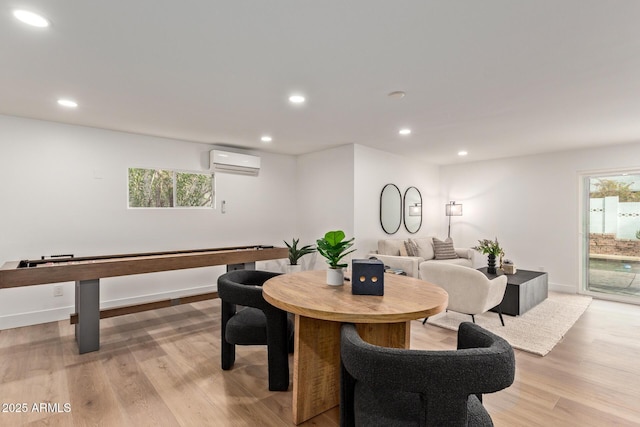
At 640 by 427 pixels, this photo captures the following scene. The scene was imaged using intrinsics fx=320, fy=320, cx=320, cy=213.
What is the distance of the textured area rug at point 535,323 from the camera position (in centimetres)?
316

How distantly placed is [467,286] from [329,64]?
2531 mm

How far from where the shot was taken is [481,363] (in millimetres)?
1031

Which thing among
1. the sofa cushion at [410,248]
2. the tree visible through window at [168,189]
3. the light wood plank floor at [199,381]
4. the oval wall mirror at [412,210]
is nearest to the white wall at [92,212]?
the tree visible through window at [168,189]

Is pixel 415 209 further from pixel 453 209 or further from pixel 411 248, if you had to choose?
pixel 411 248

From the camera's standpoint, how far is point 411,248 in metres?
5.35

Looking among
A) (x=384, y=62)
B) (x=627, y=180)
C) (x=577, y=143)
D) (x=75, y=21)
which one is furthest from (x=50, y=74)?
(x=627, y=180)

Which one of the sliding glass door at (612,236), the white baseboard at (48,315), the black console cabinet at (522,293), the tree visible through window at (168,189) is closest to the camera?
the white baseboard at (48,315)

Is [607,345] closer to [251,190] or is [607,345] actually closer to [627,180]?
[627,180]

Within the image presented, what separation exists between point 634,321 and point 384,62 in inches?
173

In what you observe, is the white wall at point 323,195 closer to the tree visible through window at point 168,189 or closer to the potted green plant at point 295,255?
the potted green plant at point 295,255

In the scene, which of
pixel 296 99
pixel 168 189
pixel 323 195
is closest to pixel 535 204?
pixel 323 195

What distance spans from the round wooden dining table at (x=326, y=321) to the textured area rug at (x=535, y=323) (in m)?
1.84

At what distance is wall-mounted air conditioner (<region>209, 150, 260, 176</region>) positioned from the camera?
16.3 feet

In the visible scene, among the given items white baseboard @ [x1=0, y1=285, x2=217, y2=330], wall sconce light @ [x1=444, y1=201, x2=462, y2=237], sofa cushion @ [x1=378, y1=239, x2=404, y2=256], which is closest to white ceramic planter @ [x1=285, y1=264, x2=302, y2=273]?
sofa cushion @ [x1=378, y1=239, x2=404, y2=256]
